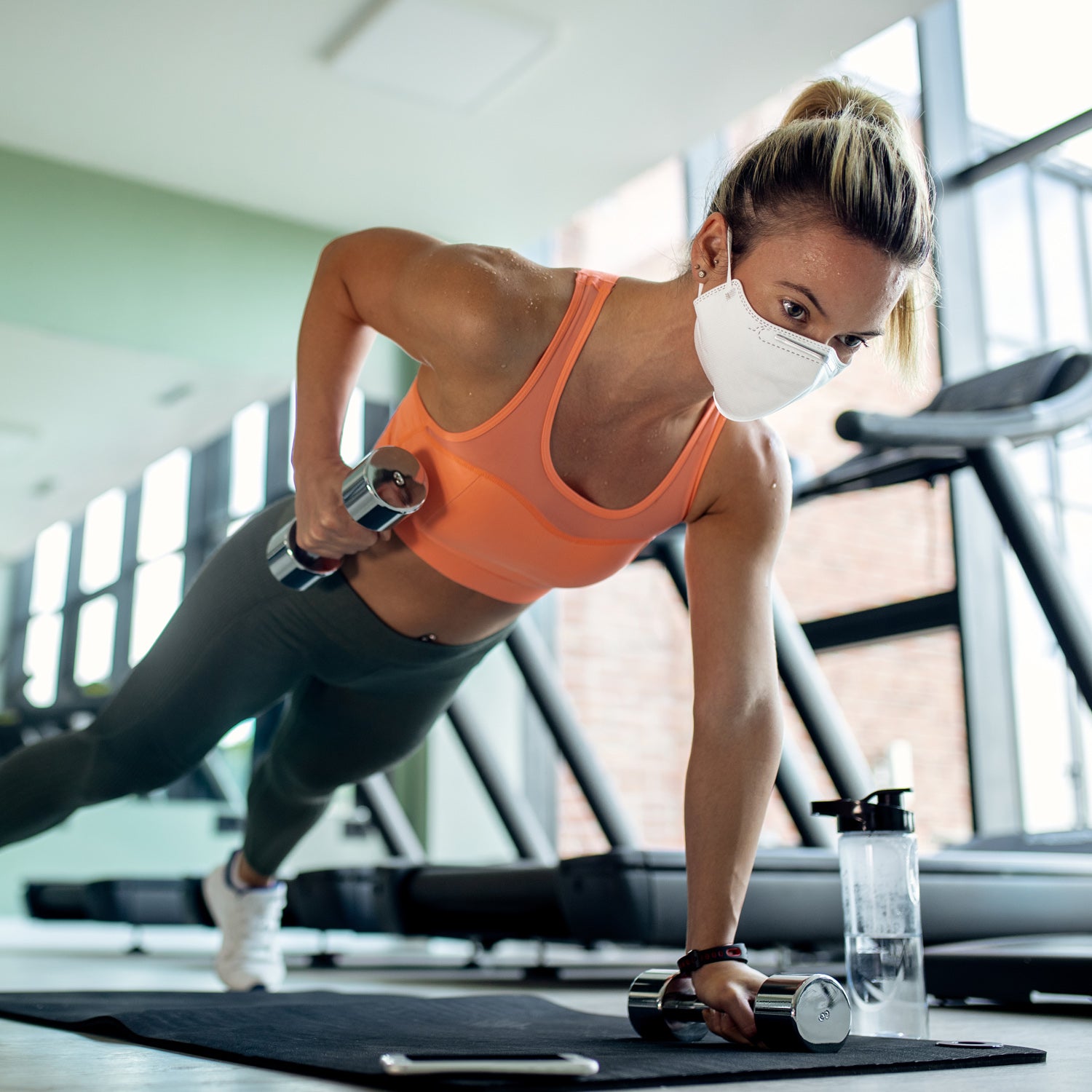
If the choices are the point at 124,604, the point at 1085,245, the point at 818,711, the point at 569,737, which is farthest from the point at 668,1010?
the point at 1085,245

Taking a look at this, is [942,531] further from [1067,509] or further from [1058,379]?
[1058,379]

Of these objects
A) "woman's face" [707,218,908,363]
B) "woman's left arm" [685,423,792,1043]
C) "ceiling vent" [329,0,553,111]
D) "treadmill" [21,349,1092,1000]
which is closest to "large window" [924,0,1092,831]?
"treadmill" [21,349,1092,1000]

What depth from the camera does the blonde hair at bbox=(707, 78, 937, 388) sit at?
4.04 feet

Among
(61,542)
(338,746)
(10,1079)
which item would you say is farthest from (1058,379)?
(61,542)

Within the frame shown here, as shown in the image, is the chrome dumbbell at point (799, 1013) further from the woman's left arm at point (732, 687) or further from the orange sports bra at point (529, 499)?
the orange sports bra at point (529, 499)

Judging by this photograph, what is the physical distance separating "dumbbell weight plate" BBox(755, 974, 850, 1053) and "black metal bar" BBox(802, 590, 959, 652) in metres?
1.70

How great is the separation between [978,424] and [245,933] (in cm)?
160

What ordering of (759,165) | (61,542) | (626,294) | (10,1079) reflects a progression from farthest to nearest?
1. (61,542)
2. (626,294)
3. (759,165)
4. (10,1079)

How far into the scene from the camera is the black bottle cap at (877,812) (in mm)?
1369

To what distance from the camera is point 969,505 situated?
3.53 m

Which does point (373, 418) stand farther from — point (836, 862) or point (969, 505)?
point (836, 862)

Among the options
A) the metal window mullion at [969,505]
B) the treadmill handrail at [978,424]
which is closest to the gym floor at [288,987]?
the treadmill handrail at [978,424]

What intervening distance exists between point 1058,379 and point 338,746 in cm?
156

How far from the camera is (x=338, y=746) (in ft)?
6.07
